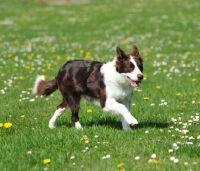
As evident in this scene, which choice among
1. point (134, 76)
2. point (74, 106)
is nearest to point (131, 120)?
point (134, 76)

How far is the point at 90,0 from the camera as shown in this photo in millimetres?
34500

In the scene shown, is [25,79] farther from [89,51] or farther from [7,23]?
[7,23]

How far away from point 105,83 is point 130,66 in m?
0.59

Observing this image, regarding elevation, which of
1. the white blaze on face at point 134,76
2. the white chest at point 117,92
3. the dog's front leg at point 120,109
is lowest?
the dog's front leg at point 120,109

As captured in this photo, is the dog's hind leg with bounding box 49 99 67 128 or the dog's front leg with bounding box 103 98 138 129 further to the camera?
the dog's hind leg with bounding box 49 99 67 128

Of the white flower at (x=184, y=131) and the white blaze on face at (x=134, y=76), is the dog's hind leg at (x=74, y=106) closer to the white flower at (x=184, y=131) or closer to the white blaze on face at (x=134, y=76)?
the white blaze on face at (x=134, y=76)

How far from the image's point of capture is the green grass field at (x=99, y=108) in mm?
5289

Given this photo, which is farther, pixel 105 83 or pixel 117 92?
pixel 105 83

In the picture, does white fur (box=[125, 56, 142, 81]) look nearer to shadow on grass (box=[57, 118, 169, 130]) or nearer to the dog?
the dog

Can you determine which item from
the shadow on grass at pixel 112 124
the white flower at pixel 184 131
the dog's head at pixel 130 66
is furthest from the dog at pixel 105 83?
the white flower at pixel 184 131

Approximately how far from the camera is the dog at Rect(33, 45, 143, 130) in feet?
20.7

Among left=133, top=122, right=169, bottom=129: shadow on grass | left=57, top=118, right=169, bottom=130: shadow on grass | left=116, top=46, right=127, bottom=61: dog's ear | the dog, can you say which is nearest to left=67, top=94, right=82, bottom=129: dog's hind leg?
the dog

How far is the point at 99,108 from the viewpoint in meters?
8.10

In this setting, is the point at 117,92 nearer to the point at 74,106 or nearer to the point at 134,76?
the point at 134,76
